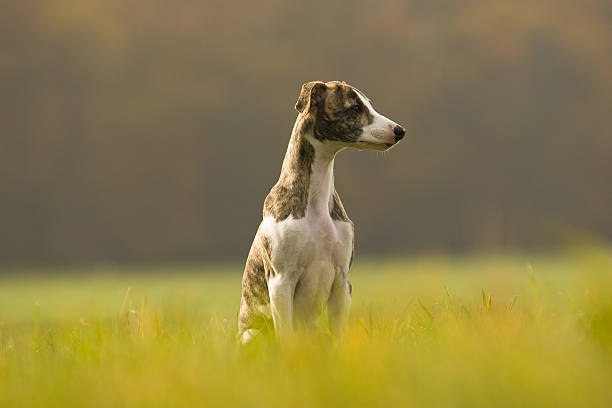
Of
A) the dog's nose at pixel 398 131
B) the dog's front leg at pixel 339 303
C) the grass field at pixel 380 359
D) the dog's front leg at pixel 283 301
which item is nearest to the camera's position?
the grass field at pixel 380 359

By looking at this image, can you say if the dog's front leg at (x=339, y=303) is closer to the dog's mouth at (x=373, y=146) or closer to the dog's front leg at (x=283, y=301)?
the dog's front leg at (x=283, y=301)

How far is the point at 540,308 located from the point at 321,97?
162 centimetres

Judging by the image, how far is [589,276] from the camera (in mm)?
2260

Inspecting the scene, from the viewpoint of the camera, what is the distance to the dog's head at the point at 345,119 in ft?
12.1

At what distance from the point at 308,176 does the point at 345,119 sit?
37cm

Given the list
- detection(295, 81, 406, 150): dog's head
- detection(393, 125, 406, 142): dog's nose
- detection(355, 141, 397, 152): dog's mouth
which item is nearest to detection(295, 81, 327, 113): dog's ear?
detection(295, 81, 406, 150): dog's head

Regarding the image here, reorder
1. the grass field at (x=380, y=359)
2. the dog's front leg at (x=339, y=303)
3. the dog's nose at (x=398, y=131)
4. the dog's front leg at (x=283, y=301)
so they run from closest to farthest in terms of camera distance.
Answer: the grass field at (x=380, y=359), the dog's nose at (x=398, y=131), the dog's front leg at (x=283, y=301), the dog's front leg at (x=339, y=303)

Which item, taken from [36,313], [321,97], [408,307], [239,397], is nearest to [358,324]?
[408,307]

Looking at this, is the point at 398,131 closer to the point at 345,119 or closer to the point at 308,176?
the point at 345,119

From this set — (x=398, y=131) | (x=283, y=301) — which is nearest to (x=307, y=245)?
(x=283, y=301)

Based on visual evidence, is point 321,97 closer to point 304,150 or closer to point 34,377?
point 304,150

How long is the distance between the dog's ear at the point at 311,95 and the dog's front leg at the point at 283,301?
3.07 ft

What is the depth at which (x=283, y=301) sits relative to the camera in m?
3.77

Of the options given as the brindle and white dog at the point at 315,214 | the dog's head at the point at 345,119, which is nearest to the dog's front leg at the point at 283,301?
the brindle and white dog at the point at 315,214
